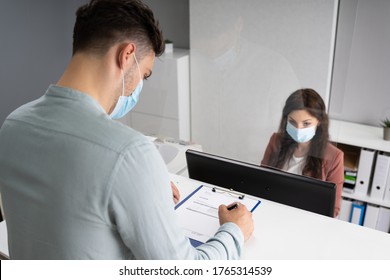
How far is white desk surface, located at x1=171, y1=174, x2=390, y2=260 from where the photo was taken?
108cm

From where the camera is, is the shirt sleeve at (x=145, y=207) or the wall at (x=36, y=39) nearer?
the shirt sleeve at (x=145, y=207)

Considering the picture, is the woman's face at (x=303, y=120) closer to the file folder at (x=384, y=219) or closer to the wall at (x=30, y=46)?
the file folder at (x=384, y=219)

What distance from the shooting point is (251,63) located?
226 centimetres

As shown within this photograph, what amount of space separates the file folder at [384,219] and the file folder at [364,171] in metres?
0.16

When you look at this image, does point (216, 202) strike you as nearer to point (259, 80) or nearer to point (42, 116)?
point (42, 116)

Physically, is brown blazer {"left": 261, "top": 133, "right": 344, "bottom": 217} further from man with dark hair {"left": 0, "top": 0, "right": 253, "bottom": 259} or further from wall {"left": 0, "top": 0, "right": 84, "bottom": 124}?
wall {"left": 0, "top": 0, "right": 84, "bottom": 124}

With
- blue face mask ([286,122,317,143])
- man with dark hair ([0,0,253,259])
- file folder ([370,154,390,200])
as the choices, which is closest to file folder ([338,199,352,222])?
file folder ([370,154,390,200])

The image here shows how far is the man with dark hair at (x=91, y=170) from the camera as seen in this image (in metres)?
0.68

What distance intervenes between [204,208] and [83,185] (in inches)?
26.8

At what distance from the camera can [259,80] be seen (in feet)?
7.36

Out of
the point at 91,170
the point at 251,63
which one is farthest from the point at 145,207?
the point at 251,63

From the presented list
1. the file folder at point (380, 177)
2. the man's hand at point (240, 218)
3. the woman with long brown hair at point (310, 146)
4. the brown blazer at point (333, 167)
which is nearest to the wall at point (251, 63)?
the woman with long brown hair at point (310, 146)


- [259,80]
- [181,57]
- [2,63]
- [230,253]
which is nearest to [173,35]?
→ [181,57]

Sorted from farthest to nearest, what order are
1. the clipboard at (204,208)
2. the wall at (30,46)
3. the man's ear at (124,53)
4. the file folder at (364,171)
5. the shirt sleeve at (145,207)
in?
the wall at (30,46), the file folder at (364,171), the clipboard at (204,208), the man's ear at (124,53), the shirt sleeve at (145,207)
